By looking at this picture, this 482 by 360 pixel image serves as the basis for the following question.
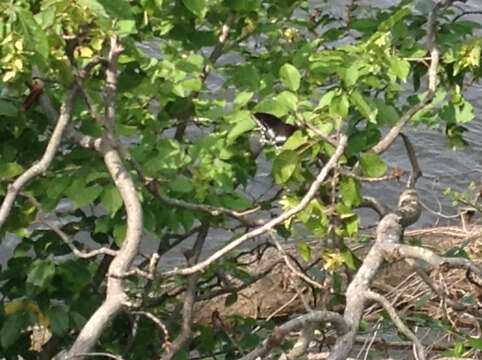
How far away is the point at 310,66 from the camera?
2.72m

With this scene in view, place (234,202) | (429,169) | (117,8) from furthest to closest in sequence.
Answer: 1. (429,169)
2. (234,202)
3. (117,8)

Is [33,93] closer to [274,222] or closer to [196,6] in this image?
[196,6]

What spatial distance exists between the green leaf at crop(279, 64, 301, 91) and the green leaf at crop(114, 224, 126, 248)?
57 centimetres

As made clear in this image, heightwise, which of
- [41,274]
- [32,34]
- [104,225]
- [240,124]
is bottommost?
[41,274]

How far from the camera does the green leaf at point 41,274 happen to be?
9.20 feet

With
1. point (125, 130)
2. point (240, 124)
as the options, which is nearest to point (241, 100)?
point (240, 124)

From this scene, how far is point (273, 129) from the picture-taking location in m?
2.68

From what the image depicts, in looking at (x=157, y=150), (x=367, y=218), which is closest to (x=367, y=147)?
(x=157, y=150)

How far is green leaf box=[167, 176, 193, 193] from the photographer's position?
257cm

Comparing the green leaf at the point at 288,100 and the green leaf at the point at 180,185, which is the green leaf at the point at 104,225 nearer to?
the green leaf at the point at 180,185

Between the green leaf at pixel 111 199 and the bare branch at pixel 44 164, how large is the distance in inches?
8.8

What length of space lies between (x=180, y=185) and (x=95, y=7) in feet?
1.98

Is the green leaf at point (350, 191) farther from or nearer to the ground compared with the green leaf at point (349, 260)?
farther from the ground

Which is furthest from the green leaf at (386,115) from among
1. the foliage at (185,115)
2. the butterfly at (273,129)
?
the butterfly at (273,129)
